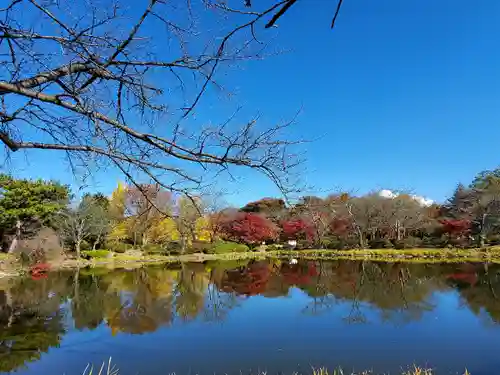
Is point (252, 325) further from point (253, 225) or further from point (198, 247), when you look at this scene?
point (253, 225)

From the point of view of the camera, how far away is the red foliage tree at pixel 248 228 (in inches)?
1227

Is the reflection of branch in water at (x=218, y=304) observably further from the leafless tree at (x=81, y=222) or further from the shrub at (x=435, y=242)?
the shrub at (x=435, y=242)

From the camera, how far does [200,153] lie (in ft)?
6.03

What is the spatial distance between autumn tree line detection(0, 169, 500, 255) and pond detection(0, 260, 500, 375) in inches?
177

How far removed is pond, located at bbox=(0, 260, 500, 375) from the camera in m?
5.70

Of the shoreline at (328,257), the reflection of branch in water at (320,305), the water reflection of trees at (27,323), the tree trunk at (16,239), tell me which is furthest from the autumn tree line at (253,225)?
the reflection of branch in water at (320,305)

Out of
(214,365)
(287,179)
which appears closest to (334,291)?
Result: (214,365)

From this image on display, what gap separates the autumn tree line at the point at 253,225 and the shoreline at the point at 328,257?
1.23 meters

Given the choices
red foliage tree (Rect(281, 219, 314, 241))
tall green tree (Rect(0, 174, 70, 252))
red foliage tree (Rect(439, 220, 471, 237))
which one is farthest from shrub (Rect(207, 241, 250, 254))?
red foliage tree (Rect(439, 220, 471, 237))

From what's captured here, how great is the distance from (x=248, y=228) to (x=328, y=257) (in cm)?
816

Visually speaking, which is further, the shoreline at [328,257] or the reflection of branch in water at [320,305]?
the shoreline at [328,257]

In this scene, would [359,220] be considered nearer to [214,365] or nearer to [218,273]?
[218,273]

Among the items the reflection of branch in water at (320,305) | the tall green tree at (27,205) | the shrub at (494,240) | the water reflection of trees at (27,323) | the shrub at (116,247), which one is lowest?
the water reflection of trees at (27,323)

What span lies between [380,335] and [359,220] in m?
21.8
